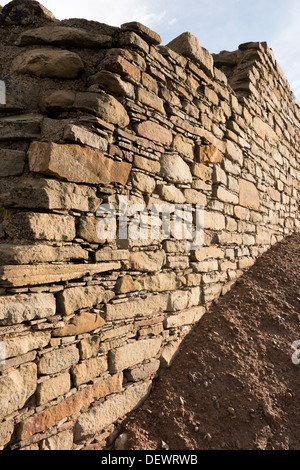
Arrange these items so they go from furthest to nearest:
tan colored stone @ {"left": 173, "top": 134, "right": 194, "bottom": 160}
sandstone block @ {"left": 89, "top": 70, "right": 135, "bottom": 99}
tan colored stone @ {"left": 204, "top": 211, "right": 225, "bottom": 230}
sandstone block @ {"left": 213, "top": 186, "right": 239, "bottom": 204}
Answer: sandstone block @ {"left": 213, "top": 186, "right": 239, "bottom": 204}
tan colored stone @ {"left": 204, "top": 211, "right": 225, "bottom": 230}
tan colored stone @ {"left": 173, "top": 134, "right": 194, "bottom": 160}
sandstone block @ {"left": 89, "top": 70, "right": 135, "bottom": 99}

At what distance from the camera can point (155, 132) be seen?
271 centimetres

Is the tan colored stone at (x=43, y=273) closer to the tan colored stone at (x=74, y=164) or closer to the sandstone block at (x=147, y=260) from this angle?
the sandstone block at (x=147, y=260)

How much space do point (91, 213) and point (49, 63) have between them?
1096 millimetres

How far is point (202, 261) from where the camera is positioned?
3.21 metres

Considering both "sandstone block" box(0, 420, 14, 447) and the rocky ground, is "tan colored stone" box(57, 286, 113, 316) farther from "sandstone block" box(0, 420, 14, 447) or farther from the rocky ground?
the rocky ground

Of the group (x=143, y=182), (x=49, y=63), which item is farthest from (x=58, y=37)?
(x=143, y=182)

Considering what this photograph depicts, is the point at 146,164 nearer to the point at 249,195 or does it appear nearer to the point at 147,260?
the point at 147,260

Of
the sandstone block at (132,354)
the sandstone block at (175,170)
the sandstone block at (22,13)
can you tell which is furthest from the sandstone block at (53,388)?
the sandstone block at (22,13)

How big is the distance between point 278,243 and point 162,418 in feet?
11.4

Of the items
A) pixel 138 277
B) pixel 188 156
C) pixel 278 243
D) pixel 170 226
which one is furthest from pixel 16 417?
pixel 278 243

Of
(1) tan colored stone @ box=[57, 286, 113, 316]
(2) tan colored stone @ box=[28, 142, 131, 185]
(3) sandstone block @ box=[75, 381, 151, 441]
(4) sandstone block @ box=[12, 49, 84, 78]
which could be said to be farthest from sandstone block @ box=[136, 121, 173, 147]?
(3) sandstone block @ box=[75, 381, 151, 441]

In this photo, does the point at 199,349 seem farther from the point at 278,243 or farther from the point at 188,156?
the point at 278,243

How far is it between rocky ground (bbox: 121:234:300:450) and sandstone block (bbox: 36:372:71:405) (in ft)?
2.03

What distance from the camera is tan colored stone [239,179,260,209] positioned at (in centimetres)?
404
